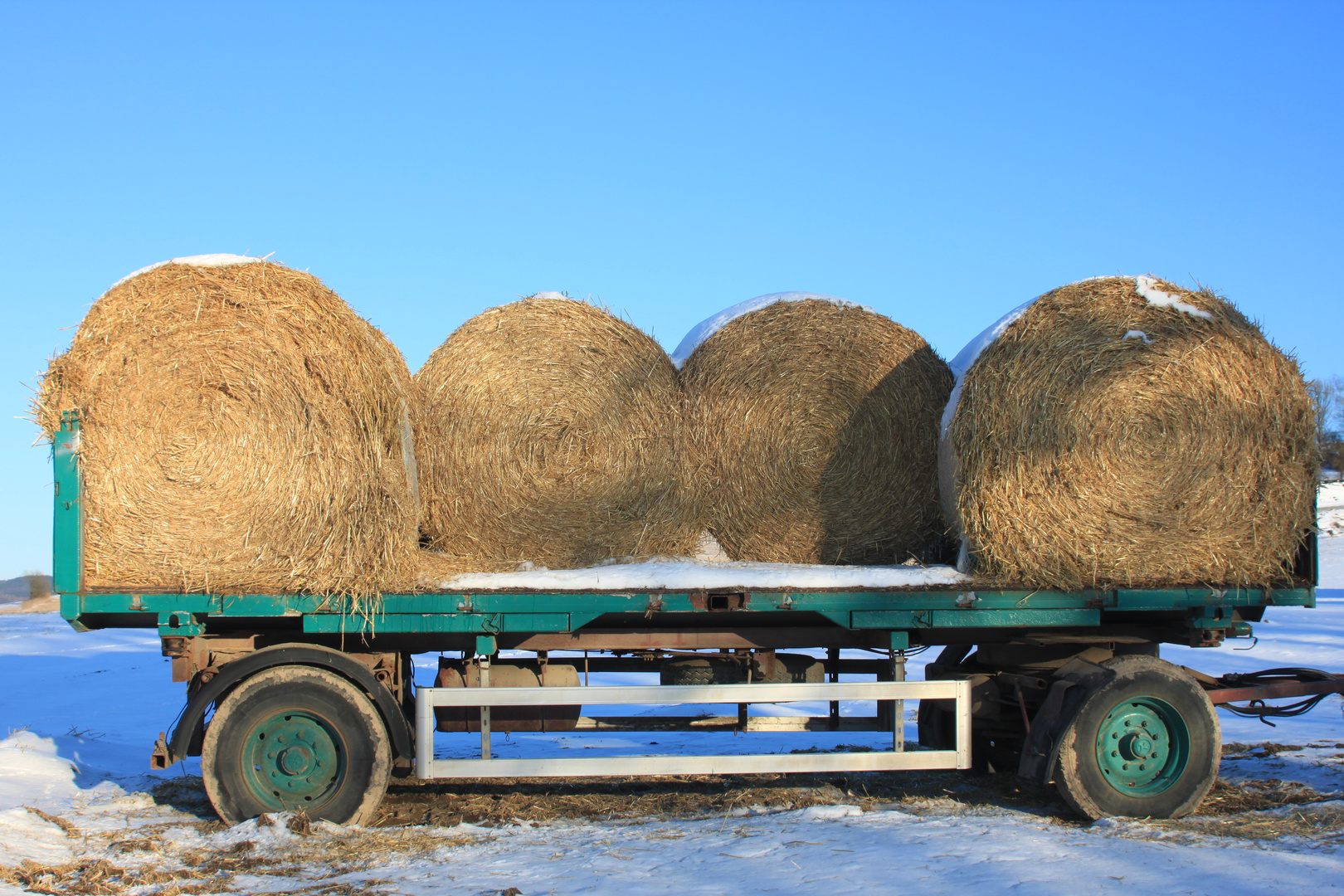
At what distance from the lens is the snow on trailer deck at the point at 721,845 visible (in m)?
4.26

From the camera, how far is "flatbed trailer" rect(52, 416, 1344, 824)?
205 inches

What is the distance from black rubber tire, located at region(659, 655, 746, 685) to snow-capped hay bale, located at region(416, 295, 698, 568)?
68 cm

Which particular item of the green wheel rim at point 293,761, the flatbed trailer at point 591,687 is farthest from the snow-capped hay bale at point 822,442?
the green wheel rim at point 293,761

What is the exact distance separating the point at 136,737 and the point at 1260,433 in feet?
27.5

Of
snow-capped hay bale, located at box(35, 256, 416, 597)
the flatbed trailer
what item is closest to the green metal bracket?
the flatbed trailer

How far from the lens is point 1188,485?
532 centimetres

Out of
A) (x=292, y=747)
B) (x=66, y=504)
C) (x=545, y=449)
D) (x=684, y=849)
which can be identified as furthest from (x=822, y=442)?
(x=66, y=504)

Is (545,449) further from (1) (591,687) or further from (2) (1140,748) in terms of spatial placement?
(2) (1140,748)

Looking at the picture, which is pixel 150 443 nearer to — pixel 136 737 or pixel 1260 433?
pixel 136 737

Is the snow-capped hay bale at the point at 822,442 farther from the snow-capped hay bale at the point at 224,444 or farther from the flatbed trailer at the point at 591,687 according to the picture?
the snow-capped hay bale at the point at 224,444

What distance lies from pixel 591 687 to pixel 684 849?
989 millimetres

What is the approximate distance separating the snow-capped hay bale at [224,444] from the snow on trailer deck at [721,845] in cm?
128

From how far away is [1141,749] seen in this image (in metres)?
5.43

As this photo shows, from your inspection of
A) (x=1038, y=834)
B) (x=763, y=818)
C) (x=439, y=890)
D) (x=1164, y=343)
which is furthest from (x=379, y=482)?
(x=1164, y=343)
